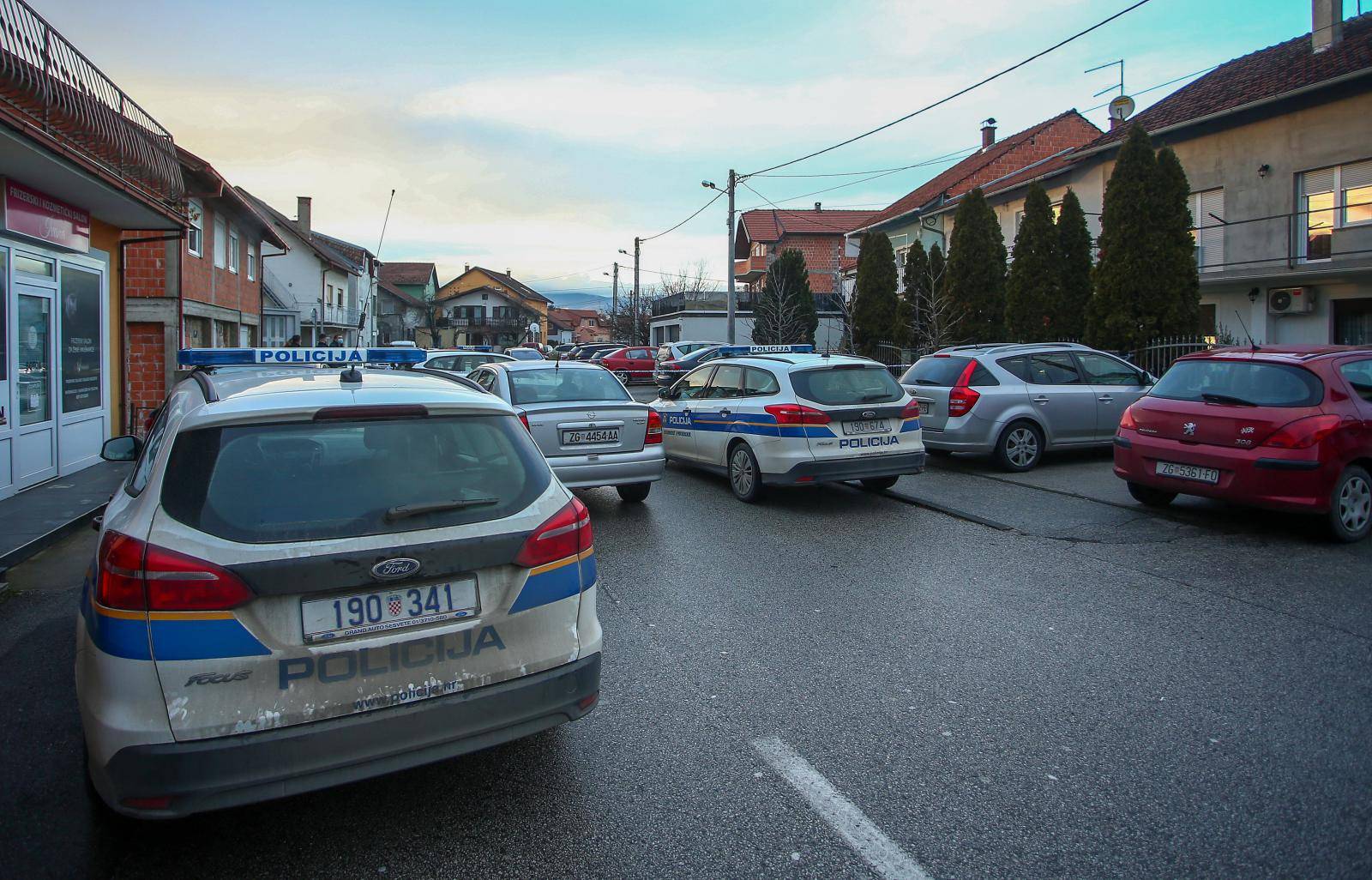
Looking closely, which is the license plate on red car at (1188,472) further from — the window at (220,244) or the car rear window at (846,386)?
the window at (220,244)

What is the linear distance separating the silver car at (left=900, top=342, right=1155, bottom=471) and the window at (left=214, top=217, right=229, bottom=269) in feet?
62.3

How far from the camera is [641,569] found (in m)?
6.83

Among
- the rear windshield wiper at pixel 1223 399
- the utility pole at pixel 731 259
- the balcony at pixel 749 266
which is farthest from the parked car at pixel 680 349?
the rear windshield wiper at pixel 1223 399

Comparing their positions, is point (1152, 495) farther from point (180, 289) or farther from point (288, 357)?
point (180, 289)

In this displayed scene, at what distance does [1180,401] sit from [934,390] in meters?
3.82

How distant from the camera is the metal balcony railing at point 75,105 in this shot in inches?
334

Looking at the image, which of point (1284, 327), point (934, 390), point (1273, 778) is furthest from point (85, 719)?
point (1284, 327)

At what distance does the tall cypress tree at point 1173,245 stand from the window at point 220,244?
2186 cm

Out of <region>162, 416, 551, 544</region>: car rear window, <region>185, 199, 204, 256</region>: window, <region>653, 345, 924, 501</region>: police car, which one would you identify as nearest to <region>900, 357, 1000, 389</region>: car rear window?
<region>653, 345, 924, 501</region>: police car

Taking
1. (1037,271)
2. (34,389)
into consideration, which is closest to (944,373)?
(1037,271)

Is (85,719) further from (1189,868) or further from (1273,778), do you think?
(1273,778)

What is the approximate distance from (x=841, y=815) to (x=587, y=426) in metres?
6.10

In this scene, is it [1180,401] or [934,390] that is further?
[934,390]

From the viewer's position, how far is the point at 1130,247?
17.5 meters
